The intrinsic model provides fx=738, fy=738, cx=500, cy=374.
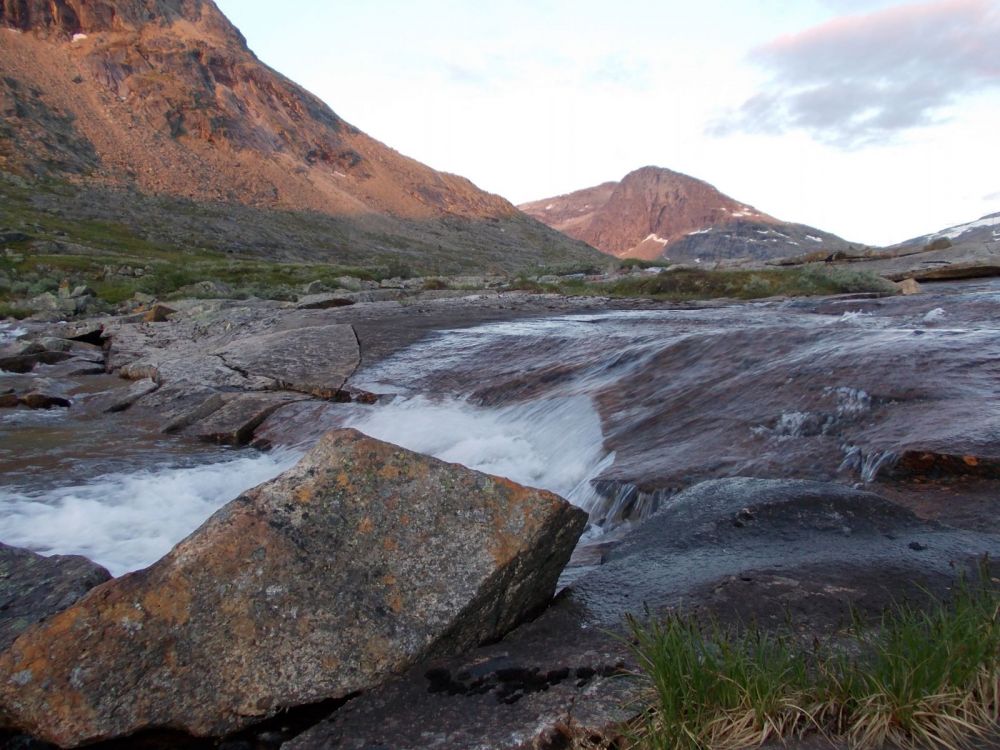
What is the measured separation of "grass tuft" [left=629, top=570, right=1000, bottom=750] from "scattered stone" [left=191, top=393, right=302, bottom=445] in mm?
9238

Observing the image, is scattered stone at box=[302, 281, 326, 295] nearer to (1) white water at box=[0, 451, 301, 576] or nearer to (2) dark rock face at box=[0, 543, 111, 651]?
(1) white water at box=[0, 451, 301, 576]

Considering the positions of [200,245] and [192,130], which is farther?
[192,130]

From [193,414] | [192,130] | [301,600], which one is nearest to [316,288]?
[193,414]

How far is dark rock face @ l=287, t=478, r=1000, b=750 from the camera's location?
3.14 m

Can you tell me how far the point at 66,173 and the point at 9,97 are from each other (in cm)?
1805

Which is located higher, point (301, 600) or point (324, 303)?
point (301, 600)

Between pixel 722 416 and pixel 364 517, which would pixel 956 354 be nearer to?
pixel 722 416

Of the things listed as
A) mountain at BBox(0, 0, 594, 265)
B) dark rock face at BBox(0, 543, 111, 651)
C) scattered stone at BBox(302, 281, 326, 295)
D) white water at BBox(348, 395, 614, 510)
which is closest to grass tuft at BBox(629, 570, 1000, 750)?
dark rock face at BBox(0, 543, 111, 651)

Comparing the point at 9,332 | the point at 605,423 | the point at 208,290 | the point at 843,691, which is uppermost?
the point at 843,691

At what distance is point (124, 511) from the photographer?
7664 millimetres

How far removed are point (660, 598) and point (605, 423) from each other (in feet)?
15.3

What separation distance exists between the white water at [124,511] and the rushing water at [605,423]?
0.03m

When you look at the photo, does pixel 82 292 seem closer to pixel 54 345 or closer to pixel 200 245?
pixel 54 345

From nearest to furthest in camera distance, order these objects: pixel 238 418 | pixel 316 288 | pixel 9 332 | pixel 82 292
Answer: pixel 238 418
pixel 9 332
pixel 316 288
pixel 82 292
